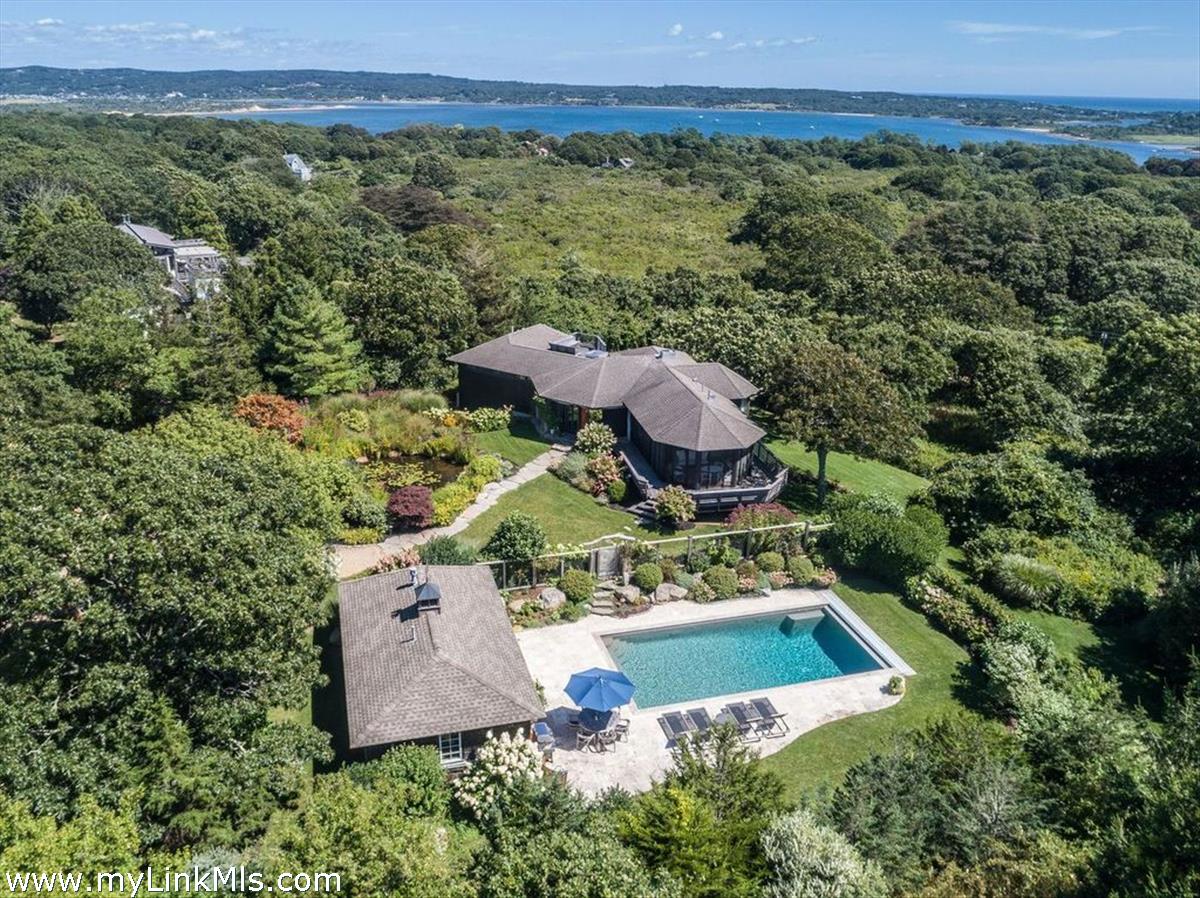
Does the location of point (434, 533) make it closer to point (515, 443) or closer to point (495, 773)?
point (515, 443)

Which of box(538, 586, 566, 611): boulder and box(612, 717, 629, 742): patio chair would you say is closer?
box(612, 717, 629, 742): patio chair

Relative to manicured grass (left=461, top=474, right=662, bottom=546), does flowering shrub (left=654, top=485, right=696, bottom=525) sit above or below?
above

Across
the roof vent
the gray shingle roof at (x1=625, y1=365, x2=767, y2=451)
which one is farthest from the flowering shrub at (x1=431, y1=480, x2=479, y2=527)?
the roof vent

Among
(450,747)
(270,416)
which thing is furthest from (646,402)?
(450,747)

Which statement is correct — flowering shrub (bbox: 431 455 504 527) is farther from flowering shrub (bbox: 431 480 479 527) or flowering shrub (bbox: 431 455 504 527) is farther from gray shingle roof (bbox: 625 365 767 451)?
gray shingle roof (bbox: 625 365 767 451)

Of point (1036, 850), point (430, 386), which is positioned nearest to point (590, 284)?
point (430, 386)

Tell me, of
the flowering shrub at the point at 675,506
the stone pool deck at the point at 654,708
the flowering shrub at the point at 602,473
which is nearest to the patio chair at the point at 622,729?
the stone pool deck at the point at 654,708

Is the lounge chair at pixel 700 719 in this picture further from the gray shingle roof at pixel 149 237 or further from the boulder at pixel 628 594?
the gray shingle roof at pixel 149 237
